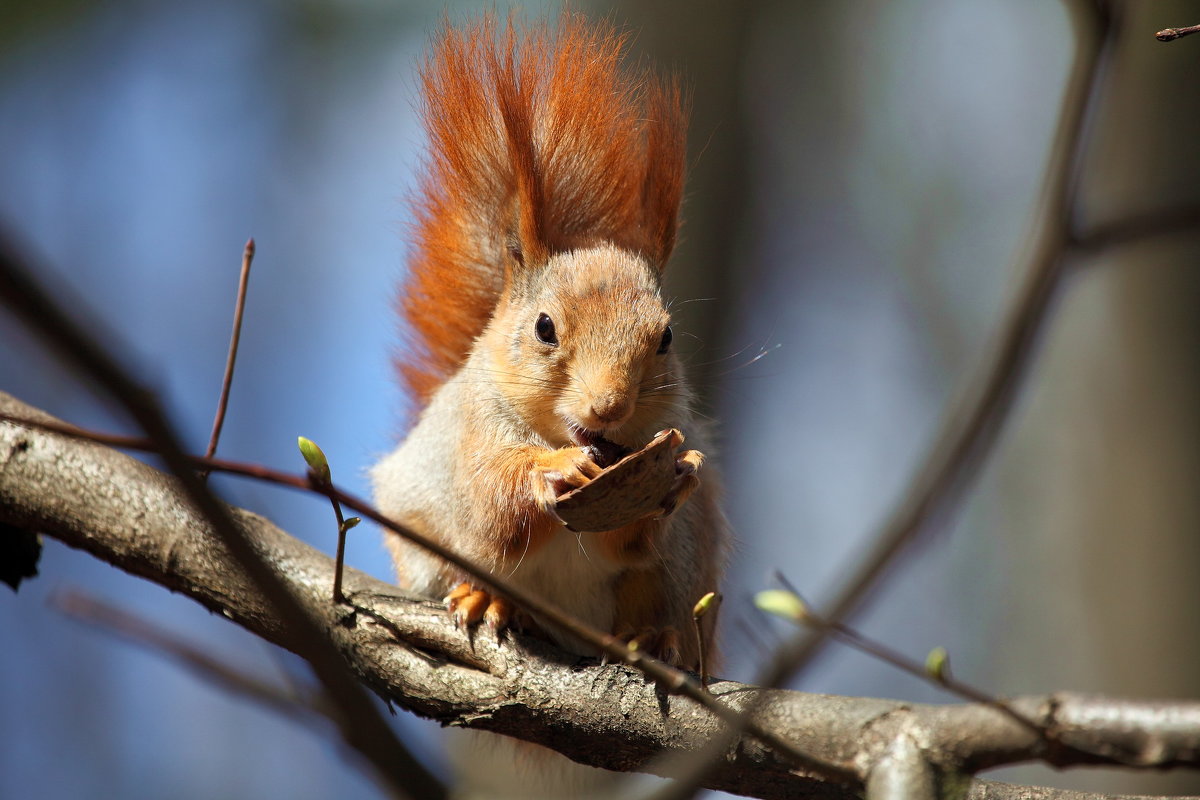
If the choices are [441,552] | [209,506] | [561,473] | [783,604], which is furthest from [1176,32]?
[561,473]

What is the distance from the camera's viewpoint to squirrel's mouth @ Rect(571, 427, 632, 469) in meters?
2.28

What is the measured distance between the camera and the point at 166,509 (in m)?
2.14

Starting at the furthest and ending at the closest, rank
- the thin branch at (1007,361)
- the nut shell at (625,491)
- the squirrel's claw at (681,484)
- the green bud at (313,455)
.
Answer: the squirrel's claw at (681,484) < the nut shell at (625,491) < the green bud at (313,455) < the thin branch at (1007,361)

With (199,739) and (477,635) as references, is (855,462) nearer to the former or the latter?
(199,739)

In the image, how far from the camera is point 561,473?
218cm

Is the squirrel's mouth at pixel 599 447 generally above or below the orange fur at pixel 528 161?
below

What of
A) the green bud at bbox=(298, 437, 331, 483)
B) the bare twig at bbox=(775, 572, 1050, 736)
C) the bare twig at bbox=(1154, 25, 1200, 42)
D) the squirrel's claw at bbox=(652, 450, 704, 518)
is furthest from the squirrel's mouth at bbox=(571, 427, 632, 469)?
the bare twig at bbox=(1154, 25, 1200, 42)

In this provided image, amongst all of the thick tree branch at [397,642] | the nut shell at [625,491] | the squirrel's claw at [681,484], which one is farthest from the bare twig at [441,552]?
the squirrel's claw at [681,484]

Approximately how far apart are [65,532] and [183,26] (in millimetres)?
8059

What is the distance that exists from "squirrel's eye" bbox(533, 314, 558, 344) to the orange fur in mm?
260

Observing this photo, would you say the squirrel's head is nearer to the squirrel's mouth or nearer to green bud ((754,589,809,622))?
the squirrel's mouth

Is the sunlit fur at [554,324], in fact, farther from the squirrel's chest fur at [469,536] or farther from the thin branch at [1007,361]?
the thin branch at [1007,361]

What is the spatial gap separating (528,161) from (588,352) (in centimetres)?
57

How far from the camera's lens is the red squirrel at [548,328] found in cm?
236
